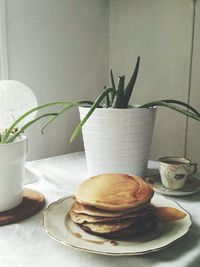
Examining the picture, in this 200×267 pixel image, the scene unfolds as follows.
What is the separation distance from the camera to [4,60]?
84cm

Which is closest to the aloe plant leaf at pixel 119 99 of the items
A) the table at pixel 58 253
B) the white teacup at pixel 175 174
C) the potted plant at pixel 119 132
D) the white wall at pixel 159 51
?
the potted plant at pixel 119 132

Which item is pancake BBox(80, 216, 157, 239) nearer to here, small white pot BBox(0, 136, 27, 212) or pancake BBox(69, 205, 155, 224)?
pancake BBox(69, 205, 155, 224)

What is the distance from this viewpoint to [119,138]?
642 mm

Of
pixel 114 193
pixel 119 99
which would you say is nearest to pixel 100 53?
pixel 119 99

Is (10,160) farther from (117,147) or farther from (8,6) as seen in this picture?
(8,6)

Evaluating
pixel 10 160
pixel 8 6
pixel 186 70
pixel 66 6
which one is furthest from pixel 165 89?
pixel 10 160

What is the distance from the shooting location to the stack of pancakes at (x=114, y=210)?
1.31 feet

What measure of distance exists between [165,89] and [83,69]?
29 cm

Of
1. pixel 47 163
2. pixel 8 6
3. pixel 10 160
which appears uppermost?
pixel 8 6

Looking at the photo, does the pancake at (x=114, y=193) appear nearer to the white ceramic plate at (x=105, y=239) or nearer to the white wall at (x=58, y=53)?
the white ceramic plate at (x=105, y=239)

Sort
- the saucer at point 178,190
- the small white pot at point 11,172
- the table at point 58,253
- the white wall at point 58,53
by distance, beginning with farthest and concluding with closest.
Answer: the white wall at point 58,53 < the saucer at point 178,190 < the small white pot at point 11,172 < the table at point 58,253

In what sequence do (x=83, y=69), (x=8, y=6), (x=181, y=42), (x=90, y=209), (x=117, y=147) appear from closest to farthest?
(x=90, y=209) → (x=117, y=147) → (x=8, y=6) → (x=181, y=42) → (x=83, y=69)

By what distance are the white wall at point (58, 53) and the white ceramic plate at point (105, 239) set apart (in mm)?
535

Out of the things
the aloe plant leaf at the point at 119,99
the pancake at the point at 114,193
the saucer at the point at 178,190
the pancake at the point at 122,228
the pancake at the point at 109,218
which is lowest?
the saucer at the point at 178,190
